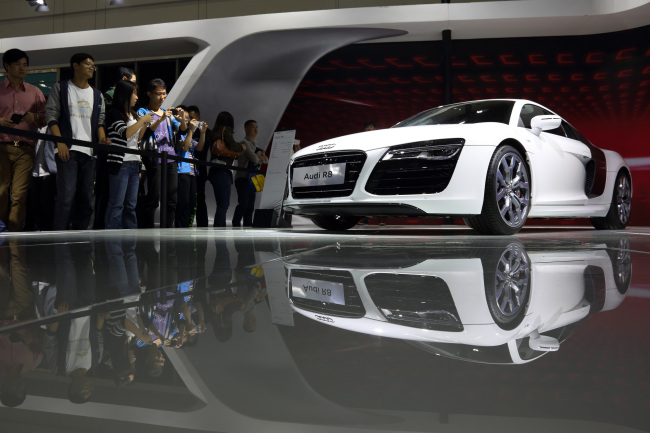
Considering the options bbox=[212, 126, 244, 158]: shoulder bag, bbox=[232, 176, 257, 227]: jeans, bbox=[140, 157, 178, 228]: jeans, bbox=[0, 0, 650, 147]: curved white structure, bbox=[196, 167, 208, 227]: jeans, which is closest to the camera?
bbox=[140, 157, 178, 228]: jeans

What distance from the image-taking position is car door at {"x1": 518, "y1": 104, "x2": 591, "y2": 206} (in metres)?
4.55

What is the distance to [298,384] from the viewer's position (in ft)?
1.87

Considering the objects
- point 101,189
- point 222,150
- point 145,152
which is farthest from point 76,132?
point 222,150

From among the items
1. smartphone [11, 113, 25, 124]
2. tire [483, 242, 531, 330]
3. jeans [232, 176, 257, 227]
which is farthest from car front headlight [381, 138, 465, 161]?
jeans [232, 176, 257, 227]

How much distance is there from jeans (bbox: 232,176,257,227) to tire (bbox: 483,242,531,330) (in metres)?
6.10

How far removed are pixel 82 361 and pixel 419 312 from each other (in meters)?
0.56

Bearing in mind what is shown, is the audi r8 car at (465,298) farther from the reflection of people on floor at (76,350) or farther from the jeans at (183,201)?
the jeans at (183,201)

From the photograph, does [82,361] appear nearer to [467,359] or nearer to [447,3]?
[467,359]

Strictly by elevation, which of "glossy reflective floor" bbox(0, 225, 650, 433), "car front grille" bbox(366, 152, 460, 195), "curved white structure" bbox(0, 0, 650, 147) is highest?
"curved white structure" bbox(0, 0, 650, 147)

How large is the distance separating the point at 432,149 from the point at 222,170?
4088 millimetres

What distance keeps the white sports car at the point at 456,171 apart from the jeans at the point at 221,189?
267cm

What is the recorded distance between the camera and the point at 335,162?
442 cm

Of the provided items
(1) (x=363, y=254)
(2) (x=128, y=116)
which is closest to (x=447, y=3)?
(2) (x=128, y=116)

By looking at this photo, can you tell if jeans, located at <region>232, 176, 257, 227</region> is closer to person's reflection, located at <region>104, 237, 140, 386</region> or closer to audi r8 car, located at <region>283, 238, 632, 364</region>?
audi r8 car, located at <region>283, 238, 632, 364</region>
